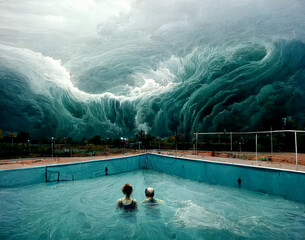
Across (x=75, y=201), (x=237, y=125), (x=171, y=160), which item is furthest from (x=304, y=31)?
(x=75, y=201)

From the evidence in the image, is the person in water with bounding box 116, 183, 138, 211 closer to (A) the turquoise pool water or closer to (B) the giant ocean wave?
(A) the turquoise pool water

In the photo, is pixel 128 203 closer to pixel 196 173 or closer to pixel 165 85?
pixel 196 173

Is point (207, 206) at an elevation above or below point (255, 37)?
below

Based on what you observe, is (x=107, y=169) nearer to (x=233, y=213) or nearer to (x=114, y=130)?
(x=233, y=213)

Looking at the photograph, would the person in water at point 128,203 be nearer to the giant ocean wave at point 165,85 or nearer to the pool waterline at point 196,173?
the pool waterline at point 196,173

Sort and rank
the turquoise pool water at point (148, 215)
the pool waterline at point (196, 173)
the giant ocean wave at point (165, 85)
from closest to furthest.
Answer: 1. the turquoise pool water at point (148, 215)
2. the pool waterline at point (196, 173)
3. the giant ocean wave at point (165, 85)

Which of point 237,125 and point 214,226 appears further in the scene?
point 237,125

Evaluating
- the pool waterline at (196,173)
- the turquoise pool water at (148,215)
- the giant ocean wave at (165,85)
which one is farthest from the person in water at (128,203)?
the giant ocean wave at (165,85)

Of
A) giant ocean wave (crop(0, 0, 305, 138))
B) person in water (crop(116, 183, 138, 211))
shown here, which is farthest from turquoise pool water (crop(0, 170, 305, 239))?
giant ocean wave (crop(0, 0, 305, 138))
